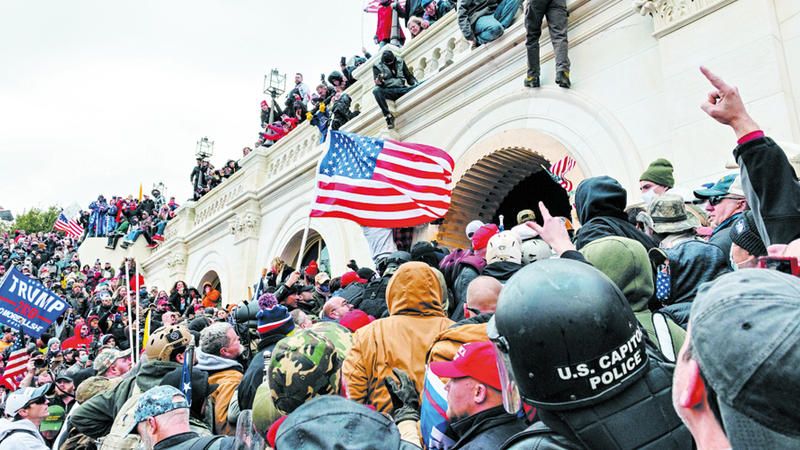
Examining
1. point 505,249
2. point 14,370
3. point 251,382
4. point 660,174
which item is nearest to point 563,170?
point 660,174

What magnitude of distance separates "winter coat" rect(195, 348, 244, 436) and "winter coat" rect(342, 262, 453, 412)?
114 cm

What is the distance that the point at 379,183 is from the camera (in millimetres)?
7957

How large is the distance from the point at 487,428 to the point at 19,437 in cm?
397

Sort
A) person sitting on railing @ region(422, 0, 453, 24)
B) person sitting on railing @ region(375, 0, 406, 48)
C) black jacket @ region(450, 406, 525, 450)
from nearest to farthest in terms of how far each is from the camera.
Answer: black jacket @ region(450, 406, 525, 450) < person sitting on railing @ region(422, 0, 453, 24) < person sitting on railing @ region(375, 0, 406, 48)

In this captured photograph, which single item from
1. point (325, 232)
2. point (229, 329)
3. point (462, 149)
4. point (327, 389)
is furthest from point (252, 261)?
point (327, 389)

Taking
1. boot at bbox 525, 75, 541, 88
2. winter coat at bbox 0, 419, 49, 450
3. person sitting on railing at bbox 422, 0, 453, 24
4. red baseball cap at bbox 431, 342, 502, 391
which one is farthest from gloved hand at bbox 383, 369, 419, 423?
person sitting on railing at bbox 422, 0, 453, 24

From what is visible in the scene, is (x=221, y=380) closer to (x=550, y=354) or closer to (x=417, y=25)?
(x=550, y=354)

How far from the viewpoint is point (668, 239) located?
376cm

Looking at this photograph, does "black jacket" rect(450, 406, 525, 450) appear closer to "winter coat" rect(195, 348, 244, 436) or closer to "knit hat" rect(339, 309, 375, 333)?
"winter coat" rect(195, 348, 244, 436)

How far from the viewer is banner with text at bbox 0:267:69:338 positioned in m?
11.2

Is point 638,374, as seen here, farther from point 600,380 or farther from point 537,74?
point 537,74

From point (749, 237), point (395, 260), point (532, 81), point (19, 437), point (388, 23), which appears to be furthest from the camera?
point (388, 23)

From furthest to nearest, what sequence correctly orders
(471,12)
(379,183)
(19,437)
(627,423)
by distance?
1. (471,12)
2. (379,183)
3. (19,437)
4. (627,423)

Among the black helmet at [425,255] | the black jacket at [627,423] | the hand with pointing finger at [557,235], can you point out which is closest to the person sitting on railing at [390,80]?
the black helmet at [425,255]
